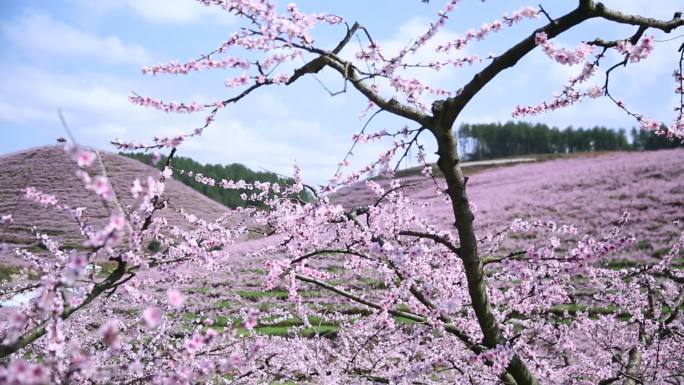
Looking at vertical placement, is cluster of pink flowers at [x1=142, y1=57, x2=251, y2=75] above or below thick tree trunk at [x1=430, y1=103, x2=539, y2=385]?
above

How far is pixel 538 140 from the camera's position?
7825 centimetres

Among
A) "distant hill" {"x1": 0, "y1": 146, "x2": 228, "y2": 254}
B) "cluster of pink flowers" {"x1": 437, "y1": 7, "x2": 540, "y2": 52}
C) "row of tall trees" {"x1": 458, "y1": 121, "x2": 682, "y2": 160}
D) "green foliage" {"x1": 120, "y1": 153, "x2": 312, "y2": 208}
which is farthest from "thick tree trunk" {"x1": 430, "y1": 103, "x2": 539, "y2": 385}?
"row of tall trees" {"x1": 458, "y1": 121, "x2": 682, "y2": 160}

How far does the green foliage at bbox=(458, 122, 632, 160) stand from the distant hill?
164 feet

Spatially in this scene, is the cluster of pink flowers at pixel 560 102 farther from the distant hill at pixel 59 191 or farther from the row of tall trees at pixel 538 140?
the row of tall trees at pixel 538 140

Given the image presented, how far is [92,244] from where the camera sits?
5.11ft

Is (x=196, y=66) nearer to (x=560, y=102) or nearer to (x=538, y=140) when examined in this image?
(x=560, y=102)

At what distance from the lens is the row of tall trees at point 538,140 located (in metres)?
77.3

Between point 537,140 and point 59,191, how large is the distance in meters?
68.9

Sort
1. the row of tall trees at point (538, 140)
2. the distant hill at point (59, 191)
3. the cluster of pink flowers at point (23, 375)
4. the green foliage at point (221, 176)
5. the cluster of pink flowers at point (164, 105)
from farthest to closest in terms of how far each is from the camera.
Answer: the row of tall trees at point (538, 140)
the green foliage at point (221, 176)
the distant hill at point (59, 191)
the cluster of pink flowers at point (164, 105)
the cluster of pink flowers at point (23, 375)

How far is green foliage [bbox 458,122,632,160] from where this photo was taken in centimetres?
7738

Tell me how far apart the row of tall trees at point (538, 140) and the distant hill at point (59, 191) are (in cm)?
5003

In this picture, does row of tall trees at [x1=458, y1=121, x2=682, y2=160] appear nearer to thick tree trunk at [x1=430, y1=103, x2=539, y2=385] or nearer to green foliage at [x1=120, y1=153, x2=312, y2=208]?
green foliage at [x1=120, y1=153, x2=312, y2=208]

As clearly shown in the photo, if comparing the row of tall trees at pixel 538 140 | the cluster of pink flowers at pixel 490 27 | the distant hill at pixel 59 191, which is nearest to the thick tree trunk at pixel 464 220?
the cluster of pink flowers at pixel 490 27

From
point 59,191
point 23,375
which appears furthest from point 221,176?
point 23,375
